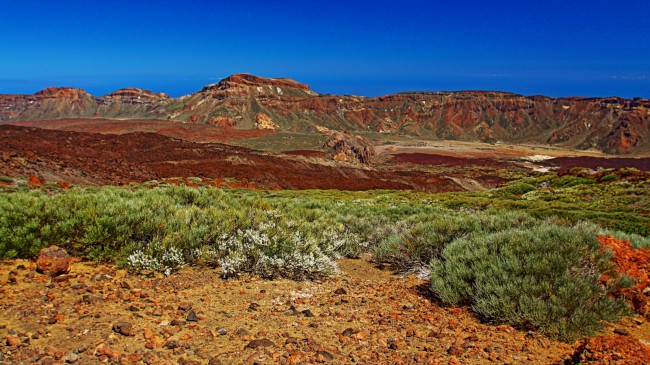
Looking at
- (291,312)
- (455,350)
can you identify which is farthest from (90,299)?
(455,350)

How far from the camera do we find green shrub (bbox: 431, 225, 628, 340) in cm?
433

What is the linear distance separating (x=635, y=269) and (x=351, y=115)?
188824mm

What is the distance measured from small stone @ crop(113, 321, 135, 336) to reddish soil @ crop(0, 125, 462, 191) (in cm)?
2251

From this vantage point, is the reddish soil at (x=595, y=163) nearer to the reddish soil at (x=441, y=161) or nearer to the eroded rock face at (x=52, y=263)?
the reddish soil at (x=441, y=161)

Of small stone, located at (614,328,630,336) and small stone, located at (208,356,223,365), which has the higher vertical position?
small stone, located at (208,356,223,365)

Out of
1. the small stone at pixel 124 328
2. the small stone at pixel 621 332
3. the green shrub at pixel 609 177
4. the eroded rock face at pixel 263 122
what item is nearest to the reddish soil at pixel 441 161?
the eroded rock face at pixel 263 122

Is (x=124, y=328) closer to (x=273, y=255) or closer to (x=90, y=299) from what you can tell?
(x=90, y=299)

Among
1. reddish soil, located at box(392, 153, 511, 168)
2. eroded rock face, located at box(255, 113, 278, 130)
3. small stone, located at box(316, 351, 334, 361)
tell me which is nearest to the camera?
small stone, located at box(316, 351, 334, 361)

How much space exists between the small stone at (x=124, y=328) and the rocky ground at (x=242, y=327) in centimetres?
1

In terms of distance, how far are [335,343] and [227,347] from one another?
1022 mm

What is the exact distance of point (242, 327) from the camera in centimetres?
432

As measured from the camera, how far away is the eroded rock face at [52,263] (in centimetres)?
501

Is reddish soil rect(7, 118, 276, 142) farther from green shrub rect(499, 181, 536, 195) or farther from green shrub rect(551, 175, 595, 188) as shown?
green shrub rect(551, 175, 595, 188)

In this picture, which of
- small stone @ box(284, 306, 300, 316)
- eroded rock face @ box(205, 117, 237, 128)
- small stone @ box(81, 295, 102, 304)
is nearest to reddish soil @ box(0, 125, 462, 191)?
small stone @ box(81, 295, 102, 304)
